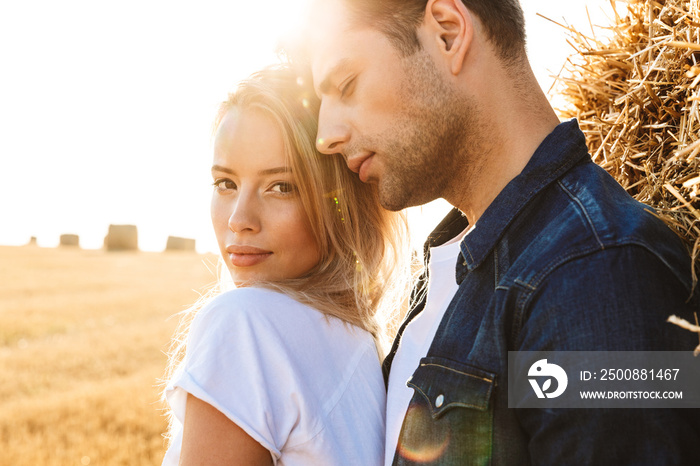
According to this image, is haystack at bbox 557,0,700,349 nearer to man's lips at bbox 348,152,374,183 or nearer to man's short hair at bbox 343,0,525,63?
man's short hair at bbox 343,0,525,63

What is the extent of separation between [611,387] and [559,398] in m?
0.12

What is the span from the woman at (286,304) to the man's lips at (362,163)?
0.73 feet

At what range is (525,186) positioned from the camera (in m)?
1.72

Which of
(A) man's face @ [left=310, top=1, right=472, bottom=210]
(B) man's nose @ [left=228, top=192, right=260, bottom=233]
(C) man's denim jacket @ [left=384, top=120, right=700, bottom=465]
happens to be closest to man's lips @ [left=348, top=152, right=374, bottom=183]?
(A) man's face @ [left=310, top=1, right=472, bottom=210]

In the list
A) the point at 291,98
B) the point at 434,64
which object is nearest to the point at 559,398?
the point at 434,64

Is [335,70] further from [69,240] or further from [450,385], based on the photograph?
[69,240]

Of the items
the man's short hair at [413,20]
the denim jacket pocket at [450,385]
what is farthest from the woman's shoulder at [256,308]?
the man's short hair at [413,20]

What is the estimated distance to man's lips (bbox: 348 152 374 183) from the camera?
7.04 ft

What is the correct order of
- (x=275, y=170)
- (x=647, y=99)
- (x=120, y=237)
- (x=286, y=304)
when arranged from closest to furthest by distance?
(x=286, y=304) → (x=647, y=99) → (x=275, y=170) → (x=120, y=237)

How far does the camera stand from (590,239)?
1.36 meters

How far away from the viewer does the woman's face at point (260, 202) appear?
232 cm

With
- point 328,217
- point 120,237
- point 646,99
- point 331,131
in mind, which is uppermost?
point 646,99

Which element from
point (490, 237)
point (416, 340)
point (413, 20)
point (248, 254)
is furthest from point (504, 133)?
point (248, 254)

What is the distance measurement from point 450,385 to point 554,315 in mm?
408
